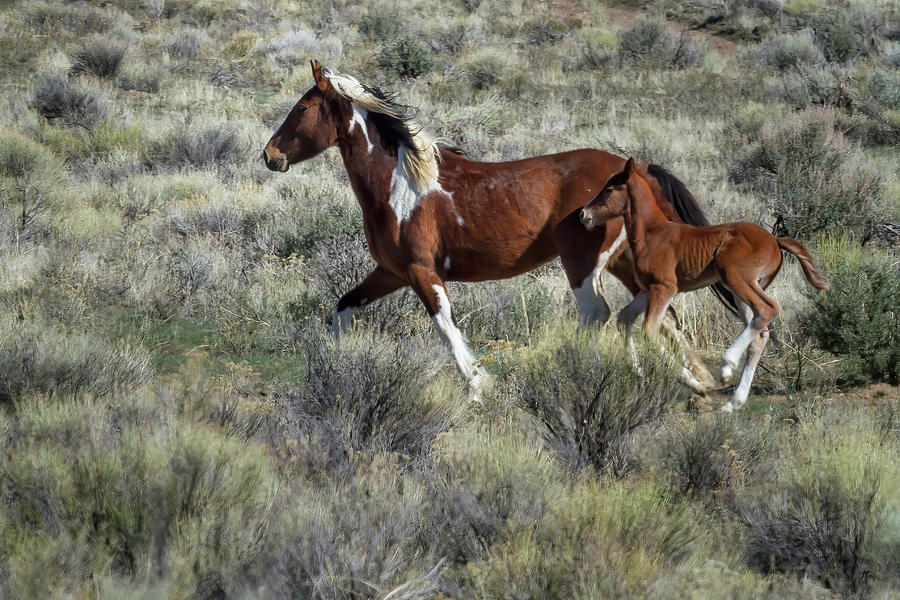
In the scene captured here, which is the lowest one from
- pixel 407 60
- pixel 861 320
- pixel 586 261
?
pixel 407 60

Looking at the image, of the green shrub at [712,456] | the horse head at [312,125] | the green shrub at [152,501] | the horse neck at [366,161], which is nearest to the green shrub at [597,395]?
the green shrub at [712,456]

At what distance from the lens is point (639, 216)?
6914 millimetres

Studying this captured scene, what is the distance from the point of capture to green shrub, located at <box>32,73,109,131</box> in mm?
19547

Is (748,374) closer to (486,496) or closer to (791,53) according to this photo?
(486,496)

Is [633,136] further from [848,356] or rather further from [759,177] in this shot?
[848,356]

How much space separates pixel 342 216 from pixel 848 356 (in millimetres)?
6073

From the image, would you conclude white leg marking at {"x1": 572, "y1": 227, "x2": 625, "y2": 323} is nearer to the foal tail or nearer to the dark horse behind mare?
the dark horse behind mare

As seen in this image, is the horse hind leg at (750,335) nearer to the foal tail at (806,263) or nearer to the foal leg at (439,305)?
the foal tail at (806,263)

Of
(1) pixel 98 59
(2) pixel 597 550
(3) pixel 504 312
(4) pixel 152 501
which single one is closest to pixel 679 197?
(3) pixel 504 312

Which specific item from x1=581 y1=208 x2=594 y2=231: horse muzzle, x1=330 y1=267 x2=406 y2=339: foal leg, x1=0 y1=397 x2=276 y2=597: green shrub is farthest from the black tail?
x1=0 y1=397 x2=276 y2=597: green shrub

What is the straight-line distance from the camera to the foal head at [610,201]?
6676mm

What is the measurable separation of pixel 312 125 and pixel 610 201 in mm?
2396

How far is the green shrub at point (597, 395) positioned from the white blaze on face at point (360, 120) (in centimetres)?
255

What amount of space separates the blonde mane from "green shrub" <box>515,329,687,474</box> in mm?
2012
